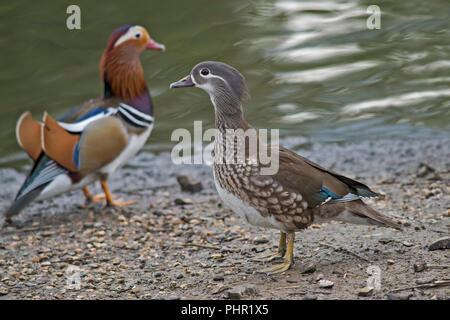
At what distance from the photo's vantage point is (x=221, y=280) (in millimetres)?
4238

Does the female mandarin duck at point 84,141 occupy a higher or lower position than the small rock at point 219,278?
higher

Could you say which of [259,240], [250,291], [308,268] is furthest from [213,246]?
[250,291]

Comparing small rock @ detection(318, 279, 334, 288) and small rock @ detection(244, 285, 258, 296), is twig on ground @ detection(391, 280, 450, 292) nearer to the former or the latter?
small rock @ detection(318, 279, 334, 288)

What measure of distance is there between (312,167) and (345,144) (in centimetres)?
334

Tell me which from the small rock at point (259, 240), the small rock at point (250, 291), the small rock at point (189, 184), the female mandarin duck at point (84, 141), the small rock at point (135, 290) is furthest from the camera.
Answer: the small rock at point (189, 184)

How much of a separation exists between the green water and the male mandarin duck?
3501 millimetres

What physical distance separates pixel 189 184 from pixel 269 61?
2.87m

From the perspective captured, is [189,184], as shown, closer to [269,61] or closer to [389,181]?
[389,181]

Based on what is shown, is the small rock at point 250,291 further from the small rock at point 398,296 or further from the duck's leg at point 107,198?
the duck's leg at point 107,198

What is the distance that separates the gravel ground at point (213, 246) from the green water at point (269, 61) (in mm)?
992

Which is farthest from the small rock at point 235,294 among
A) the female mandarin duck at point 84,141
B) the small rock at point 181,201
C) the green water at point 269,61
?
the green water at point 269,61

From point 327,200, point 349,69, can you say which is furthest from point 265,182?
point 349,69

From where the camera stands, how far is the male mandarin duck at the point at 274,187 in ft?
13.4

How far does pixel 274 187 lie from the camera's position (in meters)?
4.07
